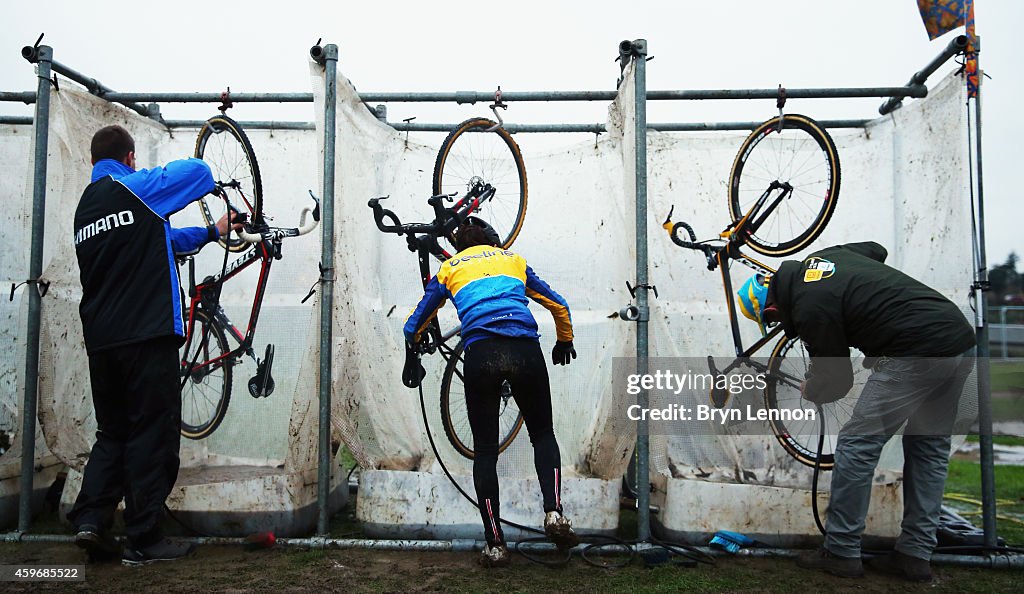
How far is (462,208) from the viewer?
167 inches

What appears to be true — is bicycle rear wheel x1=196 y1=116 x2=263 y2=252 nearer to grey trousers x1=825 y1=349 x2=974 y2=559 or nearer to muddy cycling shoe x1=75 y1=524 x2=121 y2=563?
muddy cycling shoe x1=75 y1=524 x2=121 y2=563

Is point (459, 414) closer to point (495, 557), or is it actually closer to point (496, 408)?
point (496, 408)

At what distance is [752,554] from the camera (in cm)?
351

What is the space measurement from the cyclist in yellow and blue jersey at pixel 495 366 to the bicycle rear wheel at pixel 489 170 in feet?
2.49

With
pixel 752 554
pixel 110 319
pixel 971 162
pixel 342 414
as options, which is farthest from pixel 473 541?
pixel 971 162

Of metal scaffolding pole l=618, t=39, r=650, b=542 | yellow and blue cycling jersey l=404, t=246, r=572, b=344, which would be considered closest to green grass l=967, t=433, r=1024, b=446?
metal scaffolding pole l=618, t=39, r=650, b=542

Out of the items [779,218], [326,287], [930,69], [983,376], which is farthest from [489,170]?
[983,376]

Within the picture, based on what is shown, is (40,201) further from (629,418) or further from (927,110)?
(927,110)

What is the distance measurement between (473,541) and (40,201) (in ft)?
10.2

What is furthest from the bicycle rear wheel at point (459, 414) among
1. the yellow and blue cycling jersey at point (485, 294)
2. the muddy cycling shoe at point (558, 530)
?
the muddy cycling shoe at point (558, 530)

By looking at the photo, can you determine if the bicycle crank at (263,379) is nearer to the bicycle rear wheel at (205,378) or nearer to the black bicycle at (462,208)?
the bicycle rear wheel at (205,378)

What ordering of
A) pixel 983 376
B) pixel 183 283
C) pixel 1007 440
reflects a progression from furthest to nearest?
pixel 1007 440 → pixel 183 283 → pixel 983 376

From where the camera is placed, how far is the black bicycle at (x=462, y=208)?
13.5 ft

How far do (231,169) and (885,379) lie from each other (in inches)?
156
